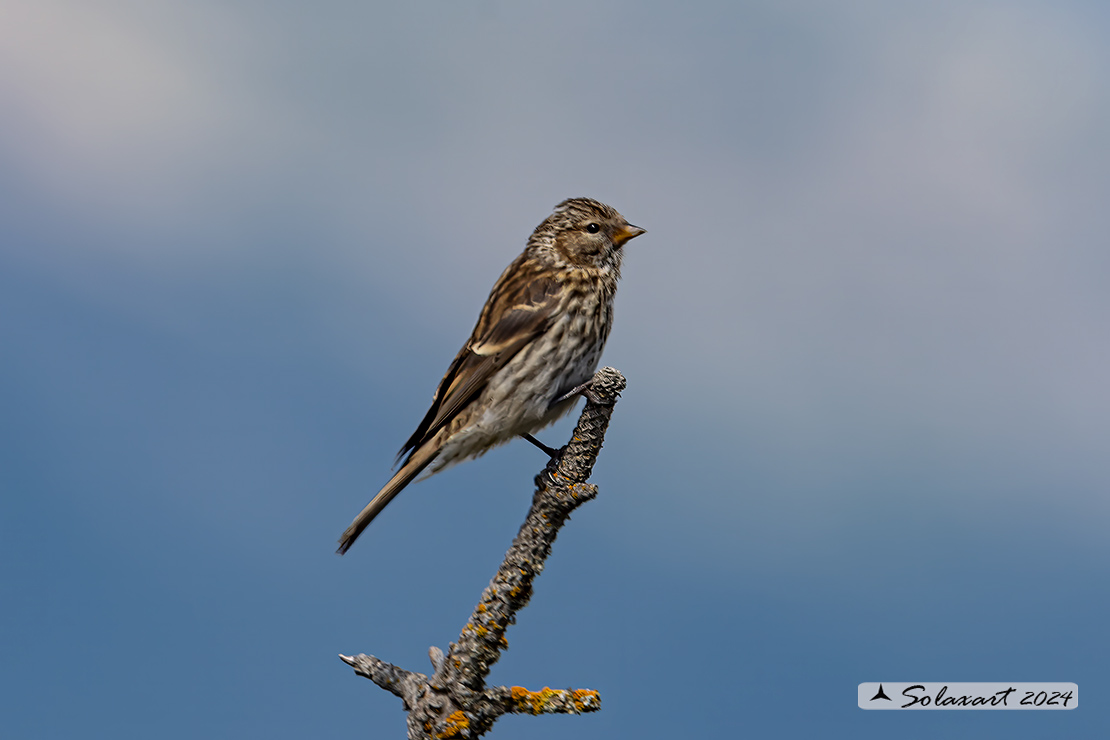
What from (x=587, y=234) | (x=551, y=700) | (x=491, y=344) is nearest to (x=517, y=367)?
(x=491, y=344)

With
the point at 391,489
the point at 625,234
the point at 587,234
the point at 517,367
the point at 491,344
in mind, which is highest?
the point at 625,234

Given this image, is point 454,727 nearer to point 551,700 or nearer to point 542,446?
point 551,700

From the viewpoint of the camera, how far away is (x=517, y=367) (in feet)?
23.6

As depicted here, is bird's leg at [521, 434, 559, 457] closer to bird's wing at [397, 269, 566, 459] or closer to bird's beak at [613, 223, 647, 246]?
bird's wing at [397, 269, 566, 459]

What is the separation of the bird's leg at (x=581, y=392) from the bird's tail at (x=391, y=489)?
3.19ft

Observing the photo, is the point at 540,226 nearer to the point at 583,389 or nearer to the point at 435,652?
the point at 583,389

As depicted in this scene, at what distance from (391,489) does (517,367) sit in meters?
1.28

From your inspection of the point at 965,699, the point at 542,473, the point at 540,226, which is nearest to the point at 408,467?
the point at 542,473

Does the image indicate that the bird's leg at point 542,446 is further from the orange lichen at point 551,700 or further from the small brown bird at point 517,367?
the orange lichen at point 551,700

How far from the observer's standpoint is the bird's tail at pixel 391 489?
656 cm

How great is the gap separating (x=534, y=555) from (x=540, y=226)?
337 centimetres

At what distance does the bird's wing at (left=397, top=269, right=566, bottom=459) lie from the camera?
23.8 ft

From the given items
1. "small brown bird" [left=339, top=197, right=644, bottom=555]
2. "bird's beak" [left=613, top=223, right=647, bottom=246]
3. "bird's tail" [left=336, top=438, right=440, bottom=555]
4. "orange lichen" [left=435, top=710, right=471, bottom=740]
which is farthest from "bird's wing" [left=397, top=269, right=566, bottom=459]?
"orange lichen" [left=435, top=710, right=471, bottom=740]

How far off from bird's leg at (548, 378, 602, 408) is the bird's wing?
0.48 metres
